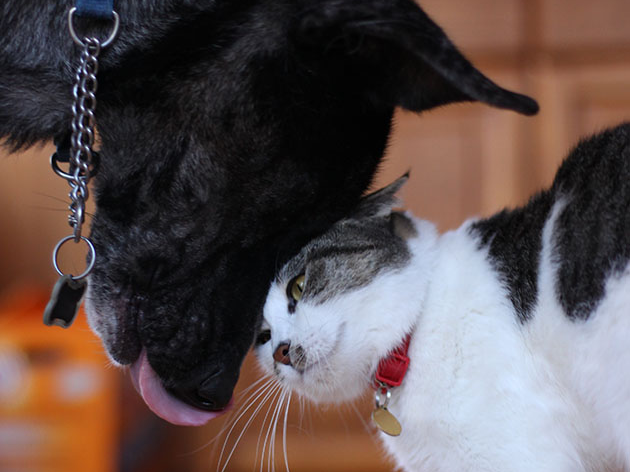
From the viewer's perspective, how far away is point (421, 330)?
99 cm

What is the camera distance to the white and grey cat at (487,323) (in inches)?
33.4

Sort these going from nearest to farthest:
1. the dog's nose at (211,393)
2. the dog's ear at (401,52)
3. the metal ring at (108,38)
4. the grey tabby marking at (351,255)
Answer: the dog's ear at (401,52) → the metal ring at (108,38) → the dog's nose at (211,393) → the grey tabby marking at (351,255)

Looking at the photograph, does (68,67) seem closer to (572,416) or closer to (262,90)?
(262,90)

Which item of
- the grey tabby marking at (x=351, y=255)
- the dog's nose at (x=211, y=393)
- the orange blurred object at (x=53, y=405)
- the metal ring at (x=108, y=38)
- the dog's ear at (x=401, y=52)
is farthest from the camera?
the orange blurred object at (x=53, y=405)

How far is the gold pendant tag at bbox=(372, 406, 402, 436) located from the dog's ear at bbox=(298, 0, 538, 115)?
42cm

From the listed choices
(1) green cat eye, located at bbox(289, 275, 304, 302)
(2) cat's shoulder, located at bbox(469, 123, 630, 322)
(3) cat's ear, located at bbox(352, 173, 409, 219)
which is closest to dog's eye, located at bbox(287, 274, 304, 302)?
(1) green cat eye, located at bbox(289, 275, 304, 302)

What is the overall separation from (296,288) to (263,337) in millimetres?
93

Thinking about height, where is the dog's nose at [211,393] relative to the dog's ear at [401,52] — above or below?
below

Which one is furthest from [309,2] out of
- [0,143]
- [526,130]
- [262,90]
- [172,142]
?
[526,130]

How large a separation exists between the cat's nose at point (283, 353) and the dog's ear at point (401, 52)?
37 centimetres

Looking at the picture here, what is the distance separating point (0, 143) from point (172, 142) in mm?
245

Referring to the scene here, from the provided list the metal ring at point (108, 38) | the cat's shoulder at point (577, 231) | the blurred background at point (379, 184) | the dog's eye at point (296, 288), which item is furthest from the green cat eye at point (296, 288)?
the blurred background at point (379, 184)

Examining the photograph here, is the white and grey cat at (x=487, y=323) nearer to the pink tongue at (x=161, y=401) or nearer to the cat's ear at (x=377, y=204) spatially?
the cat's ear at (x=377, y=204)

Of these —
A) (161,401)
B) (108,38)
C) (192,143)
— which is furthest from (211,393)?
(108,38)
